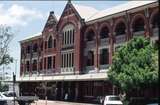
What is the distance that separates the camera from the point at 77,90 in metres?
65.9

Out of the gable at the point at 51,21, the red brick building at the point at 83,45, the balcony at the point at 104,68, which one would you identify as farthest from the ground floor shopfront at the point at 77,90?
the gable at the point at 51,21

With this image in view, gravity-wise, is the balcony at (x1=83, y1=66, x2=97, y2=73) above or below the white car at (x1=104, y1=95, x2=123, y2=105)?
above

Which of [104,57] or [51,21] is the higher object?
[51,21]

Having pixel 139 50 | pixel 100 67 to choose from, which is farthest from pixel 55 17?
pixel 139 50

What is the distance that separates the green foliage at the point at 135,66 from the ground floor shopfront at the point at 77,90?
11.2 m

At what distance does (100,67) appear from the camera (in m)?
61.4

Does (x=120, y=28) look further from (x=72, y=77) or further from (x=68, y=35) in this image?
(x=68, y=35)

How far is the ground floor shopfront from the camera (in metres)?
60.2

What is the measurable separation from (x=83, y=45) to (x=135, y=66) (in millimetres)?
20508

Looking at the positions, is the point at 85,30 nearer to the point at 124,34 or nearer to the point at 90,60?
the point at 90,60

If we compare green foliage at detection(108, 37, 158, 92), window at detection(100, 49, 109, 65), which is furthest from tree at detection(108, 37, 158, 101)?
window at detection(100, 49, 109, 65)

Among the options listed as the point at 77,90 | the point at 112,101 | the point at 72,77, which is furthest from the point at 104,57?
the point at 112,101

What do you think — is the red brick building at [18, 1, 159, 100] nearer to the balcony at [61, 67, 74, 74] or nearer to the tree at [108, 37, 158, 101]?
the balcony at [61, 67, 74, 74]

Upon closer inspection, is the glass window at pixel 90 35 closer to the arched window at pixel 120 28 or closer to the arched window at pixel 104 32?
the arched window at pixel 104 32
